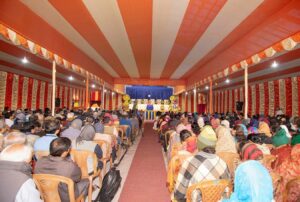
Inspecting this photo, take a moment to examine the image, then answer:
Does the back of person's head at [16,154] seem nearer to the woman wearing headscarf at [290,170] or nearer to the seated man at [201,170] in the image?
the seated man at [201,170]

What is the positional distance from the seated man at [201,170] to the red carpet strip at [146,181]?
158 centimetres

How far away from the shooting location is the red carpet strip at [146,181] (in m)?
4.21

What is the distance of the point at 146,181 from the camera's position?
5066mm

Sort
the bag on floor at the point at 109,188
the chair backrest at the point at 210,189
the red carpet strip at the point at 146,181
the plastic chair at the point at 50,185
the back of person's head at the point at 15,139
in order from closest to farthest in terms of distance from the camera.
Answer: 1. the chair backrest at the point at 210,189
2. the plastic chair at the point at 50,185
3. the back of person's head at the point at 15,139
4. the bag on floor at the point at 109,188
5. the red carpet strip at the point at 146,181

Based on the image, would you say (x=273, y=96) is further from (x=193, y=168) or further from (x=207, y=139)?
(x=193, y=168)

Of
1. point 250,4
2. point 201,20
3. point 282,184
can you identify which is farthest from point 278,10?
point 282,184

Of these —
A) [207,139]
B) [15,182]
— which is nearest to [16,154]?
[15,182]

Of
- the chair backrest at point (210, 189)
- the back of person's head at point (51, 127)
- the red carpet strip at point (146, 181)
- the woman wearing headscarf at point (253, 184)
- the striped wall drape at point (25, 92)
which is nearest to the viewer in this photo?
the woman wearing headscarf at point (253, 184)

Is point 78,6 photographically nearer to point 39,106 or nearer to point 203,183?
point 203,183

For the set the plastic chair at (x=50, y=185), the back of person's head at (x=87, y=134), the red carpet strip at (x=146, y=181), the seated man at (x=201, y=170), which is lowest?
the red carpet strip at (x=146, y=181)

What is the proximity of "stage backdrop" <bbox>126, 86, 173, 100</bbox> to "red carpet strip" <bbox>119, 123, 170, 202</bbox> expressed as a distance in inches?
715

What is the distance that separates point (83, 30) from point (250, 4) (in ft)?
15.6

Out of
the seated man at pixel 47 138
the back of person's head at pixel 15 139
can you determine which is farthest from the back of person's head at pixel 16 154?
the seated man at pixel 47 138

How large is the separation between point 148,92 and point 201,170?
922 inches
